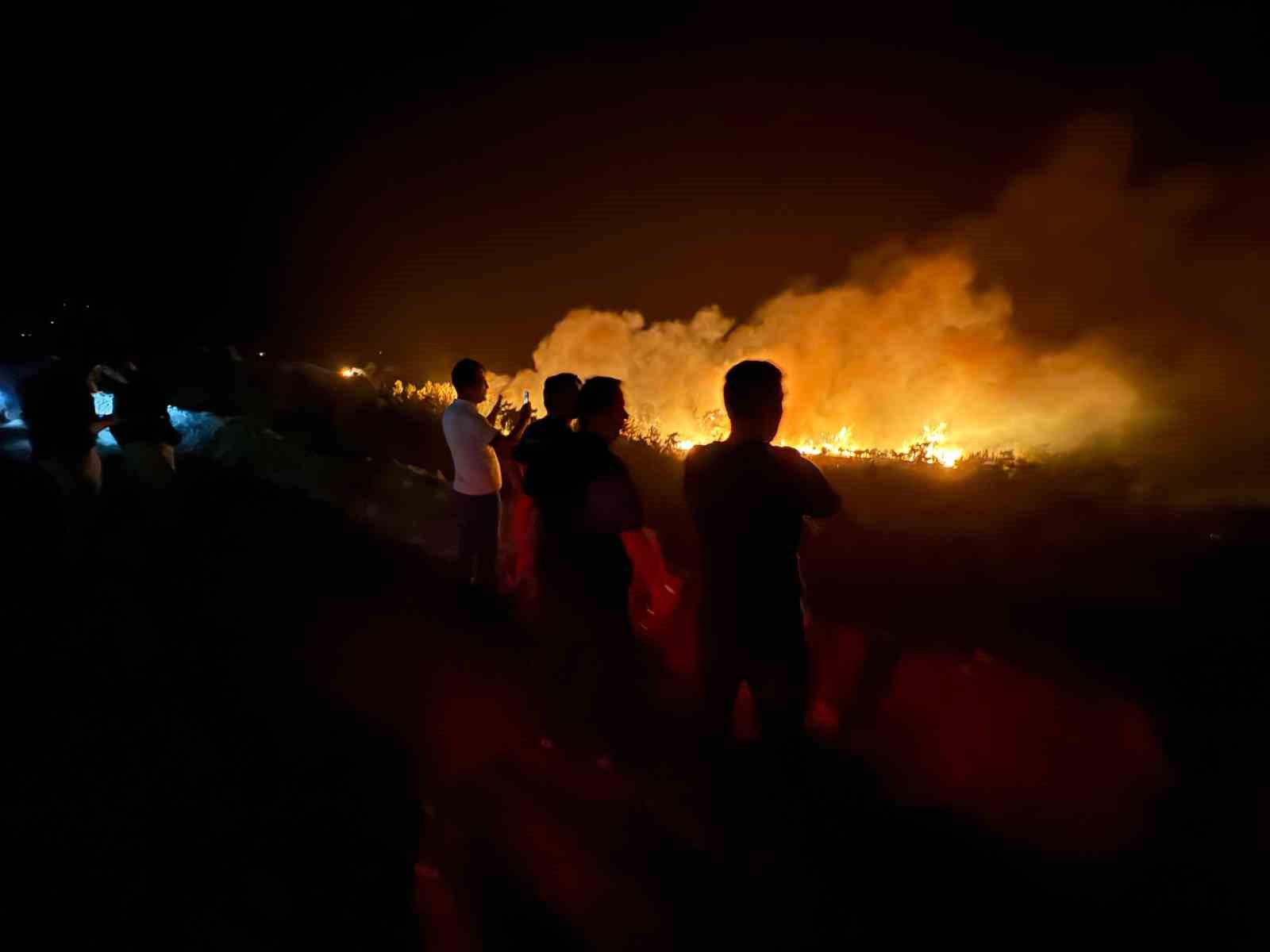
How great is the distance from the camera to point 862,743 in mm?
3803

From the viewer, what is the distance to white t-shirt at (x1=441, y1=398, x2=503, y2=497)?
5238 mm

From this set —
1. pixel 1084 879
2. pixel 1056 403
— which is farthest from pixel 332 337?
pixel 1084 879

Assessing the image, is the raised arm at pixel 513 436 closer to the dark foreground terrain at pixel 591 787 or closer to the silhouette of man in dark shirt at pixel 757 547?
the dark foreground terrain at pixel 591 787

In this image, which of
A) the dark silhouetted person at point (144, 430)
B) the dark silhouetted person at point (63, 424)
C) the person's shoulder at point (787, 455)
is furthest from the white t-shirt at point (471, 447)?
the person's shoulder at point (787, 455)

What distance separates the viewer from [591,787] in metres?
3.49

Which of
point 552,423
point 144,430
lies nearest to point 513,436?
point 552,423

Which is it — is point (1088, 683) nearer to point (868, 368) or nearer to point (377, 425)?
point (868, 368)

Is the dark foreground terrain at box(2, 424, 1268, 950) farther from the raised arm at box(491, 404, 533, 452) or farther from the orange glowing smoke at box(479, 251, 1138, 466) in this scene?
the orange glowing smoke at box(479, 251, 1138, 466)

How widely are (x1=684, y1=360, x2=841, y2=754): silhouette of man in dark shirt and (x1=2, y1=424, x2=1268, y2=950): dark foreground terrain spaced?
1.89ft

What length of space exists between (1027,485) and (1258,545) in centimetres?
160

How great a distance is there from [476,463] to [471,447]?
0.13 meters

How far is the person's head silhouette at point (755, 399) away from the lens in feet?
8.87

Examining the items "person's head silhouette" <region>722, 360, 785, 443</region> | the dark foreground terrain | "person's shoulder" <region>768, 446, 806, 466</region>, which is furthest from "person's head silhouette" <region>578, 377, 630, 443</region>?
the dark foreground terrain

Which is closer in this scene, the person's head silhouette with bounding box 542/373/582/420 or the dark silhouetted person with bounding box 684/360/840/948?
the dark silhouetted person with bounding box 684/360/840/948
